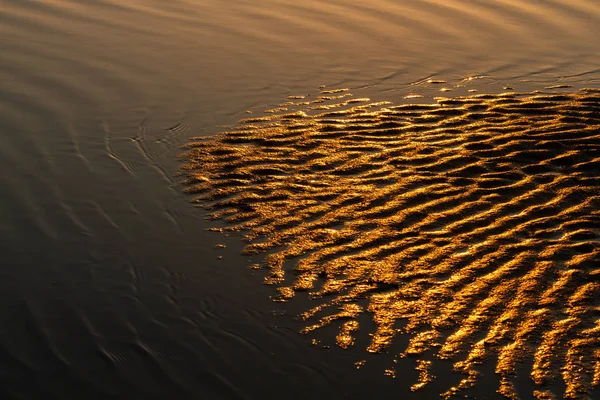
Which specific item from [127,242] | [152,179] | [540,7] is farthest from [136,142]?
[540,7]

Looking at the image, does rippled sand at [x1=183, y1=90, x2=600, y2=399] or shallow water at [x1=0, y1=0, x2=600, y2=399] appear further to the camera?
rippled sand at [x1=183, y1=90, x2=600, y2=399]

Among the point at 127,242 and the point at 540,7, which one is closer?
the point at 127,242

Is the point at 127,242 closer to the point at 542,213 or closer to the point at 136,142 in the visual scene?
the point at 136,142

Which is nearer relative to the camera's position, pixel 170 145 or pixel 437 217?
pixel 437 217

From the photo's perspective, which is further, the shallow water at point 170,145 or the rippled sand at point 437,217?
the rippled sand at point 437,217
